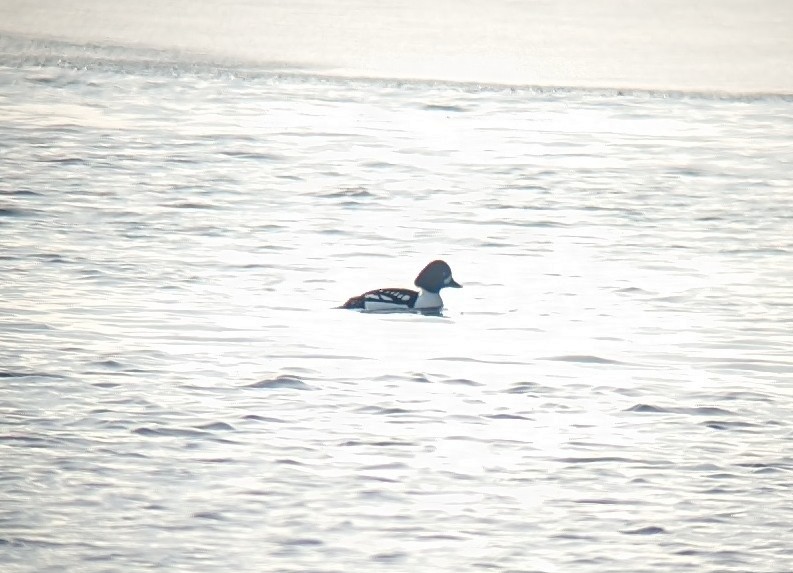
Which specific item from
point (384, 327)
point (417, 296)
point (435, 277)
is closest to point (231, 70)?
point (435, 277)

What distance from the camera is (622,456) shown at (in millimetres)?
6766

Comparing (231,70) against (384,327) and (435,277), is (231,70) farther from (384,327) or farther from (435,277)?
(384,327)

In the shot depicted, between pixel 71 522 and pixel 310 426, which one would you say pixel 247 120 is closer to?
pixel 310 426

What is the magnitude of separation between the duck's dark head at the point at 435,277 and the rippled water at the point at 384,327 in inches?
9.3

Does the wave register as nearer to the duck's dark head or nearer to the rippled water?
the rippled water

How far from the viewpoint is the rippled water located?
5953 millimetres

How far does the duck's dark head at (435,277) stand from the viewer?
953 centimetres

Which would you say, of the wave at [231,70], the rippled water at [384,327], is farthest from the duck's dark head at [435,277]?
the wave at [231,70]

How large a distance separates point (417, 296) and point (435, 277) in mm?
229

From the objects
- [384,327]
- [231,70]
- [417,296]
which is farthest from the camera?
[231,70]

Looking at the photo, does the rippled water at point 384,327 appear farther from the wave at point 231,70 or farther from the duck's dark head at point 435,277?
the duck's dark head at point 435,277

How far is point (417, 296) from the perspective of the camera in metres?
9.38

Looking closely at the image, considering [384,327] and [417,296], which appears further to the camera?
[417,296]

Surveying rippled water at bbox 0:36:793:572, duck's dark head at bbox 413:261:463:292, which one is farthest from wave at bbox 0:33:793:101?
duck's dark head at bbox 413:261:463:292
